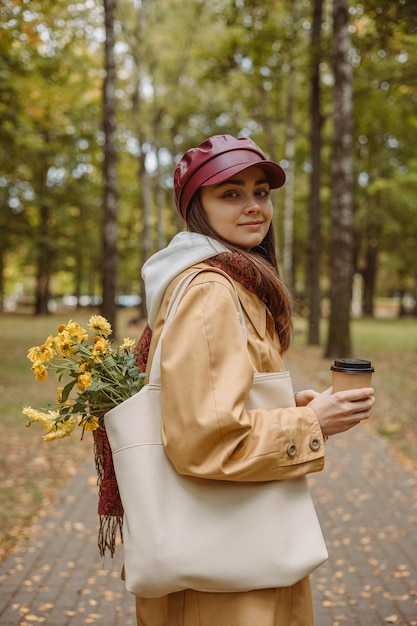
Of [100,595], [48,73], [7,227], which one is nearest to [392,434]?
[100,595]

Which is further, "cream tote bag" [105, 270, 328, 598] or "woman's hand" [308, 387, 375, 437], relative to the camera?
"woman's hand" [308, 387, 375, 437]

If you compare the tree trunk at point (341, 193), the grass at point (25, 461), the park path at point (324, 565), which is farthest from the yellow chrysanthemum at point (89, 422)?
the tree trunk at point (341, 193)

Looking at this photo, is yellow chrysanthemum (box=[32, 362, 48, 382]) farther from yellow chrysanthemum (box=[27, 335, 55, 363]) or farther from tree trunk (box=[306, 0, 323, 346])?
tree trunk (box=[306, 0, 323, 346])

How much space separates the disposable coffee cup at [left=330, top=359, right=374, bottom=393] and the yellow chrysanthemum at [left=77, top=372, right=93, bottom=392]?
73 centimetres

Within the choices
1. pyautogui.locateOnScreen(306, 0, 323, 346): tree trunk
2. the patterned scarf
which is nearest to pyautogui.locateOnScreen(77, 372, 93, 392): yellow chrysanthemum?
the patterned scarf

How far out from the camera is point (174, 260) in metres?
1.92

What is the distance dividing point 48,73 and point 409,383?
12.6 metres

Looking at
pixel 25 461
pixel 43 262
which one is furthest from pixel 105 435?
pixel 43 262

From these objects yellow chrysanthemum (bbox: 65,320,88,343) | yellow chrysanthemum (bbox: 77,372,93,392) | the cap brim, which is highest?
the cap brim

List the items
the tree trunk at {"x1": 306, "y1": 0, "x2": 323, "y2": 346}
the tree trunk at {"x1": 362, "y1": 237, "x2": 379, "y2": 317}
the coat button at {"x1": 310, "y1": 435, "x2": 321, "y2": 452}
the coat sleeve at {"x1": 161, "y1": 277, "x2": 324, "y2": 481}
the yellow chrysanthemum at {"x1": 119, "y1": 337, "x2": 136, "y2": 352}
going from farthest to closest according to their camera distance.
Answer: the tree trunk at {"x1": 362, "y1": 237, "x2": 379, "y2": 317}
the tree trunk at {"x1": 306, "y1": 0, "x2": 323, "y2": 346}
the yellow chrysanthemum at {"x1": 119, "y1": 337, "x2": 136, "y2": 352}
the coat button at {"x1": 310, "y1": 435, "x2": 321, "y2": 452}
the coat sleeve at {"x1": 161, "y1": 277, "x2": 324, "y2": 481}

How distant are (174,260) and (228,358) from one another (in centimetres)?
41

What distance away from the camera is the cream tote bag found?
5.50 feet

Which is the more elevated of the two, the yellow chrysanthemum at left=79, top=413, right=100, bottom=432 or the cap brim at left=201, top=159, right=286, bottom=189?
the cap brim at left=201, top=159, right=286, bottom=189

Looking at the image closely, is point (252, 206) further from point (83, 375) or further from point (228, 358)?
point (83, 375)
